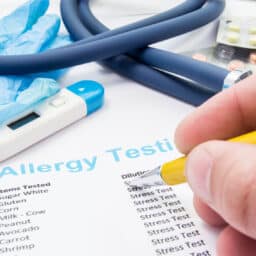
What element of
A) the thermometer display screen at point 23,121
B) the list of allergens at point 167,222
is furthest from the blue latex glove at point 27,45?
the list of allergens at point 167,222

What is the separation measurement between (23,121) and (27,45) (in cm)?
12

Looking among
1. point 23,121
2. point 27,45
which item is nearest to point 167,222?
point 23,121

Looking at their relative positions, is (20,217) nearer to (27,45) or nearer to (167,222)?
(167,222)

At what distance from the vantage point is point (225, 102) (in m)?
0.33

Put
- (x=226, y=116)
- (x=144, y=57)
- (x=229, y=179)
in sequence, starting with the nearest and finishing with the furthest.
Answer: (x=229, y=179) < (x=226, y=116) < (x=144, y=57)

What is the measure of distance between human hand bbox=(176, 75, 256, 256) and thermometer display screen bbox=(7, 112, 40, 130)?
122 millimetres

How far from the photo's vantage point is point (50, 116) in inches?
15.4

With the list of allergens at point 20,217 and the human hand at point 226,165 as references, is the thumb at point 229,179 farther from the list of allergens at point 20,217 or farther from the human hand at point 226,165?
the list of allergens at point 20,217

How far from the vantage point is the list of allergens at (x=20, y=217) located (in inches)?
11.6

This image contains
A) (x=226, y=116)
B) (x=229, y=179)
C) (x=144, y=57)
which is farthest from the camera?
(x=144, y=57)

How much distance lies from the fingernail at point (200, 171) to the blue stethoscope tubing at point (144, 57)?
17cm

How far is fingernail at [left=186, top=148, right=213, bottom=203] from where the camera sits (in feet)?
0.80

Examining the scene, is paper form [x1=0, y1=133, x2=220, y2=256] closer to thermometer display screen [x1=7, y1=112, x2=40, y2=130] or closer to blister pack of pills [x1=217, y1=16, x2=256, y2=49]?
thermometer display screen [x1=7, y1=112, x2=40, y2=130]

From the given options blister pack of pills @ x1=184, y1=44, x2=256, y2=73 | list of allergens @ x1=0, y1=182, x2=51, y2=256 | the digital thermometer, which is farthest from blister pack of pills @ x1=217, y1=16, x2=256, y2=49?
list of allergens @ x1=0, y1=182, x2=51, y2=256
